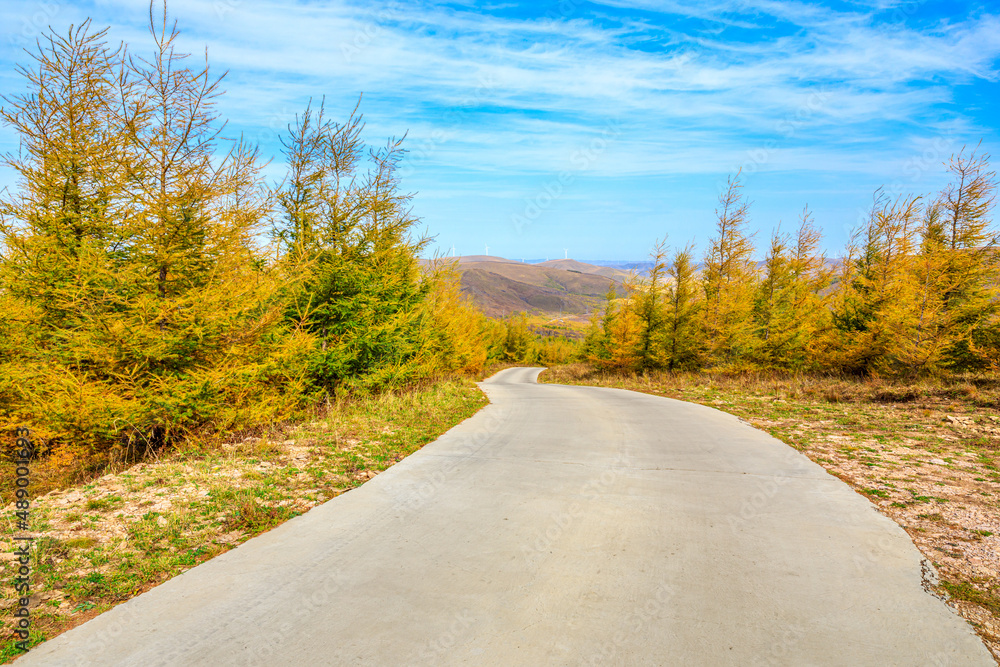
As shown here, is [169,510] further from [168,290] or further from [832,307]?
[832,307]

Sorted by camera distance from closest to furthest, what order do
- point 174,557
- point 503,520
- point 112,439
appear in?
point 174,557
point 503,520
point 112,439

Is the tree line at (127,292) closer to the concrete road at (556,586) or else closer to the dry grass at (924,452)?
the concrete road at (556,586)

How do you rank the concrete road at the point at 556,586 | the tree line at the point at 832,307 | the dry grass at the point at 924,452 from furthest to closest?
the tree line at the point at 832,307 → the dry grass at the point at 924,452 → the concrete road at the point at 556,586

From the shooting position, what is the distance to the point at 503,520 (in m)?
4.73

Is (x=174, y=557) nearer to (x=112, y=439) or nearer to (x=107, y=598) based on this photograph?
(x=107, y=598)

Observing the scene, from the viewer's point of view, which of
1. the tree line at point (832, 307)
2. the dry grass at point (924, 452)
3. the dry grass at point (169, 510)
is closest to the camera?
the dry grass at point (169, 510)

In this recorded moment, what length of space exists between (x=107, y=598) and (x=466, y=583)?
2.56 m

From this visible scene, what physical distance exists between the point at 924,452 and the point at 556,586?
7.46m

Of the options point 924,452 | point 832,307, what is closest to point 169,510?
point 924,452

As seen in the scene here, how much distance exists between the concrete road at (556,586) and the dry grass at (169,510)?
0.30 m

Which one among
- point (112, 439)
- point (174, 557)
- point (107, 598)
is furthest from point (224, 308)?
point (107, 598)

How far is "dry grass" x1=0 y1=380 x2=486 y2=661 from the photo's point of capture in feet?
11.0

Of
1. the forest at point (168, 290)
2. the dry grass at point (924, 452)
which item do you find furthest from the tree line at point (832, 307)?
the forest at point (168, 290)

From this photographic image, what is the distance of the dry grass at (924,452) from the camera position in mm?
3859
